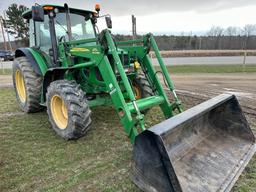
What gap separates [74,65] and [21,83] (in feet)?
8.55

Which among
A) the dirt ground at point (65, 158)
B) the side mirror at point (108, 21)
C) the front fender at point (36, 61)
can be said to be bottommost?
the dirt ground at point (65, 158)

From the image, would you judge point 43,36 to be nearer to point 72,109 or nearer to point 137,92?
point 72,109

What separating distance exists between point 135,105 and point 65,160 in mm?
1274

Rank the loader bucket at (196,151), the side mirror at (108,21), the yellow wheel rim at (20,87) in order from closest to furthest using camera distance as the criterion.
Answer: the loader bucket at (196,151) → the side mirror at (108,21) → the yellow wheel rim at (20,87)

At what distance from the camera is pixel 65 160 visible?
322cm

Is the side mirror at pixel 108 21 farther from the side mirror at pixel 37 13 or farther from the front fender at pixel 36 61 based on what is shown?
the front fender at pixel 36 61

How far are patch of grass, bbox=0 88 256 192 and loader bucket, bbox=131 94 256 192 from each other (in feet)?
0.74

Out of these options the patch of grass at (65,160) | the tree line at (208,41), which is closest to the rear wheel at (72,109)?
the patch of grass at (65,160)

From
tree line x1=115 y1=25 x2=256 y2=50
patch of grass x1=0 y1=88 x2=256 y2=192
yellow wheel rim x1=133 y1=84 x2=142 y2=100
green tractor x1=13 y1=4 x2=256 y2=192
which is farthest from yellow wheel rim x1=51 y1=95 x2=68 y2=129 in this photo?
tree line x1=115 y1=25 x2=256 y2=50

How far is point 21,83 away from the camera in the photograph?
5.99m

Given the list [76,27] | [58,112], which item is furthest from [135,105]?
[76,27]

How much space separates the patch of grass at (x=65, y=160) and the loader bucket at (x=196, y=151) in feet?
0.74

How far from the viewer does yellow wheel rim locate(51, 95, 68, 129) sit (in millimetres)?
3991

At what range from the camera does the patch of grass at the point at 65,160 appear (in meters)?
2.67
